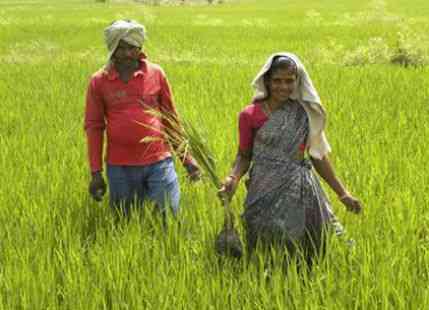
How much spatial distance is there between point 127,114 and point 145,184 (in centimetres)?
39

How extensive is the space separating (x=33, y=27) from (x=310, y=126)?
16733 mm

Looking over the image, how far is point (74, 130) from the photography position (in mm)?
5059

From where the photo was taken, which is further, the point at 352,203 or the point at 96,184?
the point at 96,184

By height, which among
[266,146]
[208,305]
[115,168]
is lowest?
[208,305]

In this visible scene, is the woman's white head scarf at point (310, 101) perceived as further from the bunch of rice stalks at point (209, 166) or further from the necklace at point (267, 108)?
the bunch of rice stalks at point (209, 166)

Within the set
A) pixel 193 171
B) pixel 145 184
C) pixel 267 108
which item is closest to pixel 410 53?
pixel 193 171

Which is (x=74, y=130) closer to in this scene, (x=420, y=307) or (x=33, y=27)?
(x=420, y=307)

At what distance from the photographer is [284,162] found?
7.29ft

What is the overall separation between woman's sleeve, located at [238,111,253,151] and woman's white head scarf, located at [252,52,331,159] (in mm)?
88

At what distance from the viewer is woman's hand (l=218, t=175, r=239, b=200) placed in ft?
7.24

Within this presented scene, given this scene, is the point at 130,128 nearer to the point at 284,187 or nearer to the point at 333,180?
the point at 284,187

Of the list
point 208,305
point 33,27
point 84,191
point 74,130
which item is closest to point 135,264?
point 208,305

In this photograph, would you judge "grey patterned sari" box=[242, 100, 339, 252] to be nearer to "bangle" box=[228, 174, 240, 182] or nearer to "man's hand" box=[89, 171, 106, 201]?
"bangle" box=[228, 174, 240, 182]

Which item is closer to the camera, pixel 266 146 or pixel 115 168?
pixel 266 146
